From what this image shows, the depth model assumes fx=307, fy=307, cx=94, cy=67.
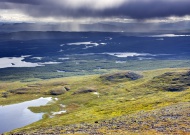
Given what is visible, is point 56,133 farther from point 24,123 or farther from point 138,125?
point 24,123

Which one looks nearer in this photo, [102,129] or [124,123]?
[102,129]

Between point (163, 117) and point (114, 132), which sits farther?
point (163, 117)

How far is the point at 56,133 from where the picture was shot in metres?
99.4

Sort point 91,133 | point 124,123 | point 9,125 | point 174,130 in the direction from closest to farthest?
1. point 174,130
2. point 91,133
3. point 124,123
4. point 9,125

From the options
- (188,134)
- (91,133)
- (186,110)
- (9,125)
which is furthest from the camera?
(9,125)

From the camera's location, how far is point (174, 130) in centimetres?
8762

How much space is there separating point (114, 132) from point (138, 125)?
10.5 meters

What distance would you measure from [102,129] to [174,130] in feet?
76.4

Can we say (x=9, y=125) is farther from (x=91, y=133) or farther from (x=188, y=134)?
(x=188, y=134)

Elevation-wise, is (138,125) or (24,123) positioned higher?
(138,125)

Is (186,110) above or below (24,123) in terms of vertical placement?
above

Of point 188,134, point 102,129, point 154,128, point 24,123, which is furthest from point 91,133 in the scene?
point 24,123

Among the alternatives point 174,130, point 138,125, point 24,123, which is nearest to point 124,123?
point 138,125

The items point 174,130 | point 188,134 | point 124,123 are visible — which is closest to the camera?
point 188,134
